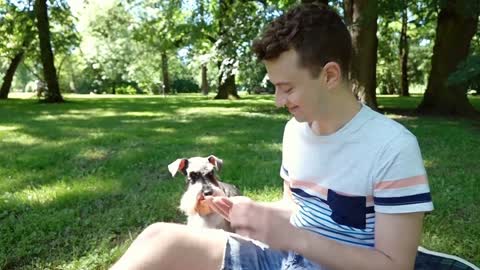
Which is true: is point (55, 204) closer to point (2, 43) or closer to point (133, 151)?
point (133, 151)

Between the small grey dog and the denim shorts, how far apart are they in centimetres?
130

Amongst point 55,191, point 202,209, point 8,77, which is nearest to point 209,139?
point 55,191

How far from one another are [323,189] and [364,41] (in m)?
10.7

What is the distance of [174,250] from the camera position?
1806 millimetres

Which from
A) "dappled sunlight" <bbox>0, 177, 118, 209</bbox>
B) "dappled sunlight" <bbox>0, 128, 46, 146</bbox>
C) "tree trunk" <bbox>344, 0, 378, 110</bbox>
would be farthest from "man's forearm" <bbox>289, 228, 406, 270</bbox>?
Result: "tree trunk" <bbox>344, 0, 378, 110</bbox>

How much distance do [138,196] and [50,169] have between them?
1.84m

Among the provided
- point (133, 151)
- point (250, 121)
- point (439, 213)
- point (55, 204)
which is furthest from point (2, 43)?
point (439, 213)

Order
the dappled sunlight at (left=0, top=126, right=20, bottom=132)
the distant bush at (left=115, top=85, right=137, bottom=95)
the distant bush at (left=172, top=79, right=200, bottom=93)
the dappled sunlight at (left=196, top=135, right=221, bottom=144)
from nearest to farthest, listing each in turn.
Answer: the dappled sunlight at (left=196, top=135, right=221, bottom=144) → the dappled sunlight at (left=0, top=126, right=20, bottom=132) → the distant bush at (left=115, top=85, right=137, bottom=95) → the distant bush at (left=172, top=79, right=200, bottom=93)

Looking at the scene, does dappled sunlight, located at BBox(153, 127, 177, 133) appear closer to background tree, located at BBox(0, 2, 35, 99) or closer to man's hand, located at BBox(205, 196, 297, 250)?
man's hand, located at BBox(205, 196, 297, 250)

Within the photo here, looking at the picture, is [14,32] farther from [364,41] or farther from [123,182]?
[123,182]

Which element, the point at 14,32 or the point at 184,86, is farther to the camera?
the point at 184,86

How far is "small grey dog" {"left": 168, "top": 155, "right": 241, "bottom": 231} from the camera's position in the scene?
133 inches

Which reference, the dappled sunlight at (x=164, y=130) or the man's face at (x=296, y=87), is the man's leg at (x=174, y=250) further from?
the dappled sunlight at (x=164, y=130)

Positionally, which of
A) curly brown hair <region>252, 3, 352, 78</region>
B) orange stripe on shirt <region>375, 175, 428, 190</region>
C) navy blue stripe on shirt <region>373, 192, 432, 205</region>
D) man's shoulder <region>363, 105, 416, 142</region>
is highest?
curly brown hair <region>252, 3, 352, 78</region>
